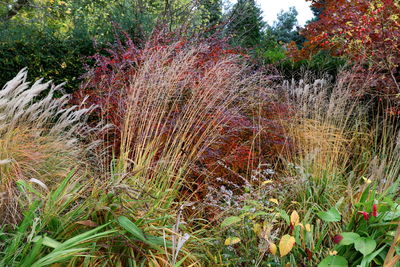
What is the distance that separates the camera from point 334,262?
208 centimetres

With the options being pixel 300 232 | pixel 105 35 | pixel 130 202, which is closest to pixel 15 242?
pixel 130 202

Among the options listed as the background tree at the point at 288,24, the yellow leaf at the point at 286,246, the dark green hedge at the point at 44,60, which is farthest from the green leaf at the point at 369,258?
the background tree at the point at 288,24

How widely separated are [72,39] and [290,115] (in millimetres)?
3768

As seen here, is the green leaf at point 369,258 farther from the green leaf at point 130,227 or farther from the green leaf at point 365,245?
the green leaf at point 130,227

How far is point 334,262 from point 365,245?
7.0 inches

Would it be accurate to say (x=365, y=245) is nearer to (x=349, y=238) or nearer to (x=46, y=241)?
(x=349, y=238)

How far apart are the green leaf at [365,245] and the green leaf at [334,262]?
3.8 inches

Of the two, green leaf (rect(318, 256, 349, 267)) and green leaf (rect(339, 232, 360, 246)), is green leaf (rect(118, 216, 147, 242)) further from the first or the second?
green leaf (rect(339, 232, 360, 246))

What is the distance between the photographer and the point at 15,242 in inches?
73.6

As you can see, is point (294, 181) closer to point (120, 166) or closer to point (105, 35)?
point (120, 166)

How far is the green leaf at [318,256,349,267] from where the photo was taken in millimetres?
2064

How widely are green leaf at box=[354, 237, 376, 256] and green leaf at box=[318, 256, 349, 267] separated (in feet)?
0.32

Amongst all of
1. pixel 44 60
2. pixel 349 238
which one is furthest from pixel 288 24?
pixel 349 238

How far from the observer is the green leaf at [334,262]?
206 cm
